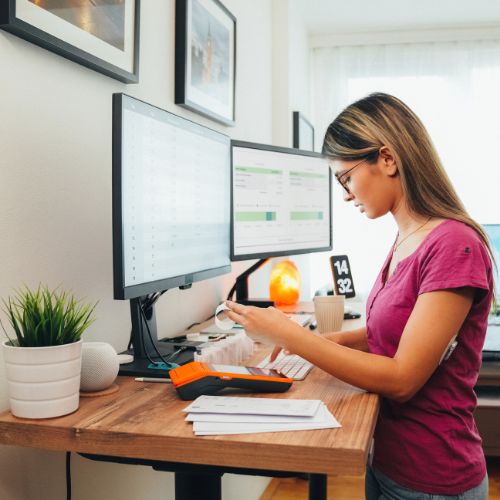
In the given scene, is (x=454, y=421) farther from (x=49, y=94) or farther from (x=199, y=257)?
(x=49, y=94)

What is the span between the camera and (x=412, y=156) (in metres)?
1.18

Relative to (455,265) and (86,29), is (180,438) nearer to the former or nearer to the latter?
(455,265)

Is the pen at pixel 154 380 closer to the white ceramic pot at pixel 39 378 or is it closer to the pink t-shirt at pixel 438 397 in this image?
the white ceramic pot at pixel 39 378

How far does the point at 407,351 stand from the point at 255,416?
277mm

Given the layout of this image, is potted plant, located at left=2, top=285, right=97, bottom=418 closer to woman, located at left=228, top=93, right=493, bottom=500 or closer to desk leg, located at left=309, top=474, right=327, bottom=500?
woman, located at left=228, top=93, right=493, bottom=500

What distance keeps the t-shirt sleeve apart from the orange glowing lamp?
126 cm

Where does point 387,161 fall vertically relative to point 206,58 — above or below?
below

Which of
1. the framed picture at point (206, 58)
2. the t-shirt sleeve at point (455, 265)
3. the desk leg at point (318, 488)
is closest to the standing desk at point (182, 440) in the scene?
the t-shirt sleeve at point (455, 265)

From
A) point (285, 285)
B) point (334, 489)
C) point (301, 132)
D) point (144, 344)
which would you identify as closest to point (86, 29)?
point (144, 344)

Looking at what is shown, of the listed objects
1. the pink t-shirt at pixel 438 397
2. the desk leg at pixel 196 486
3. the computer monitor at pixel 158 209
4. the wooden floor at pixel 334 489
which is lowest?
the wooden floor at pixel 334 489

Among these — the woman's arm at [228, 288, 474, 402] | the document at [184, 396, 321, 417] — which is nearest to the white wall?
the document at [184, 396, 321, 417]

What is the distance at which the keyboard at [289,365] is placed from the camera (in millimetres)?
1250

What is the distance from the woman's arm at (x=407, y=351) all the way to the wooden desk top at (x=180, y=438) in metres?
0.04

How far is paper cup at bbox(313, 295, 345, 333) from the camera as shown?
1.75 m
